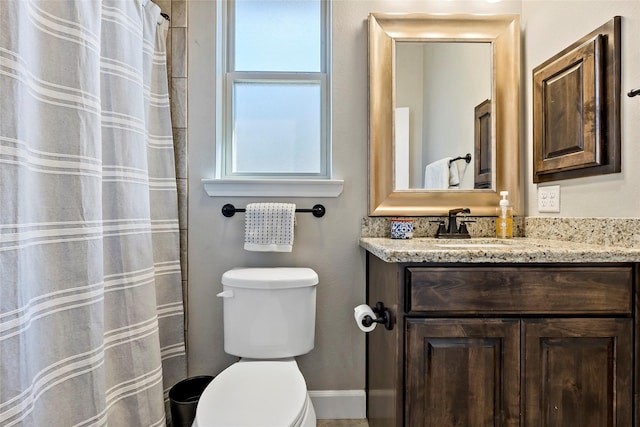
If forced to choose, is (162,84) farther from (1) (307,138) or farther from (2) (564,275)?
(2) (564,275)

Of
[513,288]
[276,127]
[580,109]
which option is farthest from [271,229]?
[580,109]

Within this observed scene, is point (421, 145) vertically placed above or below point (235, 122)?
below

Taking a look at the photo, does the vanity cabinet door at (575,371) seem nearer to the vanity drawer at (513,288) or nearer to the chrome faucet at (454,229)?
the vanity drawer at (513,288)

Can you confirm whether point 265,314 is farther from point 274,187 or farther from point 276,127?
point 276,127

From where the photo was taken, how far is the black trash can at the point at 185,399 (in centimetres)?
144

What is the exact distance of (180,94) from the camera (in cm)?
166

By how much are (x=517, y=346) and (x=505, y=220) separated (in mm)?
710

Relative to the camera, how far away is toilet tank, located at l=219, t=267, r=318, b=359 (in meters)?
1.43

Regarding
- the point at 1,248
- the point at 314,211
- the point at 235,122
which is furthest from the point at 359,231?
the point at 1,248

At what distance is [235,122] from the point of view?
1770 millimetres

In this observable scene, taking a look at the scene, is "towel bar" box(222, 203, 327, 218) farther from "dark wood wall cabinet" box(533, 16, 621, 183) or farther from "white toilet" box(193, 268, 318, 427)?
"dark wood wall cabinet" box(533, 16, 621, 183)

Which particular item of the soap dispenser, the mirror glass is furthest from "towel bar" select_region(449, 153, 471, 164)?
the soap dispenser

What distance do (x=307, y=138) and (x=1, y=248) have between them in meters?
1.27

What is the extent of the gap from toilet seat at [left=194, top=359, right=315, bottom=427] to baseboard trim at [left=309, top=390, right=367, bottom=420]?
0.50 metres
